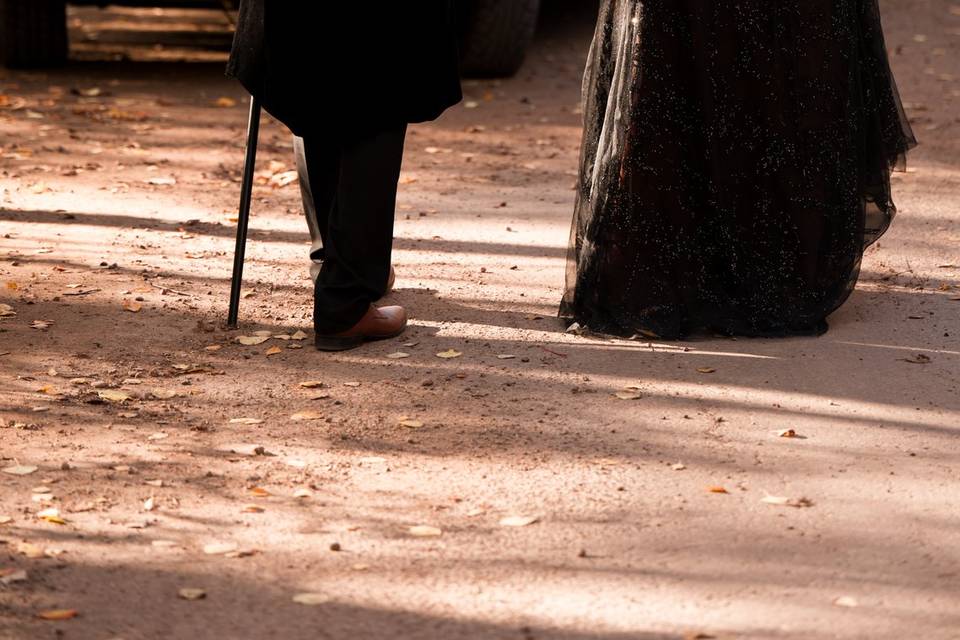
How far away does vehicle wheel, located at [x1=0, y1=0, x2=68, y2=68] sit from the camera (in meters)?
8.80

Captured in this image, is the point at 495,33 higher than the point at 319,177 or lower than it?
lower

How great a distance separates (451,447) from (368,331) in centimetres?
92

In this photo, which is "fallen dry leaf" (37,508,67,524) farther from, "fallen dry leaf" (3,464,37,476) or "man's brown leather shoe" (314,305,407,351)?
"man's brown leather shoe" (314,305,407,351)

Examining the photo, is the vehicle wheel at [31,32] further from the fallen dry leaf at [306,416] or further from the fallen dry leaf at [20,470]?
the fallen dry leaf at [20,470]

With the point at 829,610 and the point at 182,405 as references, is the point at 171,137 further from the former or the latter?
the point at 829,610

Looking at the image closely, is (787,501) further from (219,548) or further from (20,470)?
(20,470)

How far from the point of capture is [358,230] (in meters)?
4.28

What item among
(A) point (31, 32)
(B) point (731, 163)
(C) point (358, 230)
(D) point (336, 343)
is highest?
(B) point (731, 163)

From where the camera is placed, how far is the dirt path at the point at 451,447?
2816 mm

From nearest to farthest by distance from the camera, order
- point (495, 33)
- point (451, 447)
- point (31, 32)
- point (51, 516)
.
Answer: point (51, 516) < point (451, 447) < point (495, 33) < point (31, 32)

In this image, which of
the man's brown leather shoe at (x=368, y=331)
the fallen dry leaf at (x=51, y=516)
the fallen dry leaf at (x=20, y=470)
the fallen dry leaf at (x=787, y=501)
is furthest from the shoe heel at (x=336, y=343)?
the fallen dry leaf at (x=787, y=501)

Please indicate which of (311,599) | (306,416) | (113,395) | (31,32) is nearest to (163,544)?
(311,599)

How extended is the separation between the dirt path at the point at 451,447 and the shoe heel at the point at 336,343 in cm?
6

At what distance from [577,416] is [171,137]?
13.9ft
